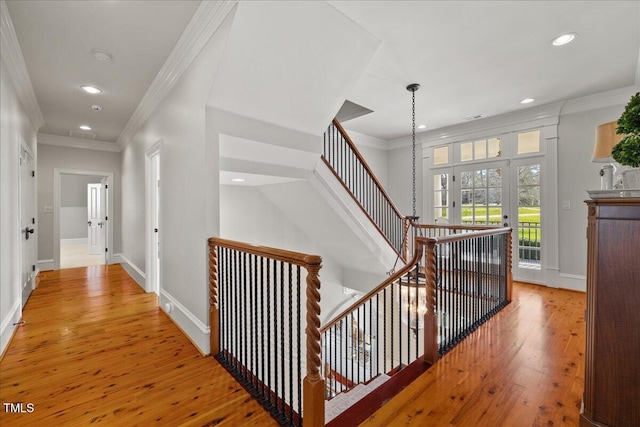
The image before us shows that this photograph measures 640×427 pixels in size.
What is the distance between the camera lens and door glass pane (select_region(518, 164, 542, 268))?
14.8ft

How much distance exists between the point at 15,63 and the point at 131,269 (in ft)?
11.2

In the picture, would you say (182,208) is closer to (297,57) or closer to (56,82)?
(297,57)

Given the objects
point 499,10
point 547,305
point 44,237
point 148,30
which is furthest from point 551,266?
point 44,237

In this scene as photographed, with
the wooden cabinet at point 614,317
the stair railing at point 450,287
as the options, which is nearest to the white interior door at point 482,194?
the stair railing at point 450,287

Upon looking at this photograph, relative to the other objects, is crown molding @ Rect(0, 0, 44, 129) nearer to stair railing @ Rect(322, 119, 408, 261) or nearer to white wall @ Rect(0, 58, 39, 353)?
white wall @ Rect(0, 58, 39, 353)

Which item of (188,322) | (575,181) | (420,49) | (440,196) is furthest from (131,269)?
(575,181)

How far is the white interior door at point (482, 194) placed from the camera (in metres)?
4.82

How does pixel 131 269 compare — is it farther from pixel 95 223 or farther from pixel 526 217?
pixel 526 217

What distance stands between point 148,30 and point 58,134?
4673mm

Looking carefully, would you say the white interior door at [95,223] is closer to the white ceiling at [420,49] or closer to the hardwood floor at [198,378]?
the white ceiling at [420,49]

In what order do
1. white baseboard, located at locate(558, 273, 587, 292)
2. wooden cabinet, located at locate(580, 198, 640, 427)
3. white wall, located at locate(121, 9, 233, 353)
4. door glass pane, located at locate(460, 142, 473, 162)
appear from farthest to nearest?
door glass pane, located at locate(460, 142, 473, 162) → white baseboard, located at locate(558, 273, 587, 292) → white wall, located at locate(121, 9, 233, 353) → wooden cabinet, located at locate(580, 198, 640, 427)

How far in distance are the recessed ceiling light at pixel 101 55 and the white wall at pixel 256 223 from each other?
71.9 inches

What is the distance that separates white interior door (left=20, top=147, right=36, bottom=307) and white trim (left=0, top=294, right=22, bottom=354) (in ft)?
1.37

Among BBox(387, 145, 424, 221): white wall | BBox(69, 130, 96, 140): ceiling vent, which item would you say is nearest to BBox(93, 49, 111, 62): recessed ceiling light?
BBox(69, 130, 96, 140): ceiling vent
